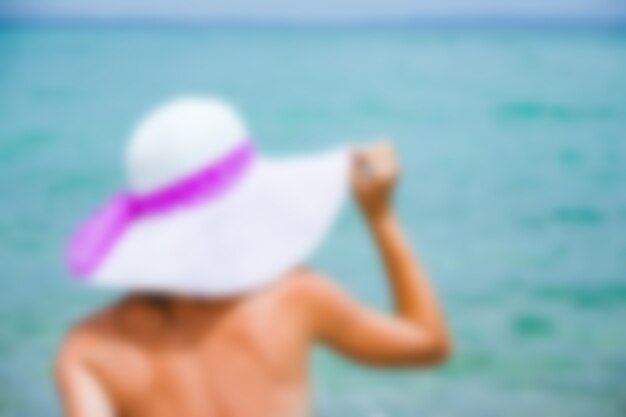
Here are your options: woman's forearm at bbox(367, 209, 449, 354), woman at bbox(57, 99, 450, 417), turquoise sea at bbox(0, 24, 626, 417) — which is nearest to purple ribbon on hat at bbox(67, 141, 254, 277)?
woman at bbox(57, 99, 450, 417)

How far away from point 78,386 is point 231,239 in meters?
0.15

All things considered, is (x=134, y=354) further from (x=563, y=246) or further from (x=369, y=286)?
(x=563, y=246)

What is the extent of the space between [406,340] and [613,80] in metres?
1.48

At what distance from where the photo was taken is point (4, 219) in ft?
6.17

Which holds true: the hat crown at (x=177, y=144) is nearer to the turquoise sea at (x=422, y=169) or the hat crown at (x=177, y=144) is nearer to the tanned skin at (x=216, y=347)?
the tanned skin at (x=216, y=347)

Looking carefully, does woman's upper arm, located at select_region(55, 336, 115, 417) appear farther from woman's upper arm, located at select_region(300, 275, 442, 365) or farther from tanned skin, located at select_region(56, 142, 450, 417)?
woman's upper arm, located at select_region(300, 275, 442, 365)

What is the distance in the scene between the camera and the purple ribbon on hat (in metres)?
0.86

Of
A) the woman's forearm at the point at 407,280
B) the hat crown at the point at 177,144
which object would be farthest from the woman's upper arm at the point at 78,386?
the woman's forearm at the point at 407,280

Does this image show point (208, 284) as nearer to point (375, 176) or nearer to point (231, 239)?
point (231, 239)

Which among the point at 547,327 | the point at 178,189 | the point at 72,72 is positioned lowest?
the point at 178,189

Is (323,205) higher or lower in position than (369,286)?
lower

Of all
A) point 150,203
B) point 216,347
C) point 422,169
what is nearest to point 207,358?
point 216,347

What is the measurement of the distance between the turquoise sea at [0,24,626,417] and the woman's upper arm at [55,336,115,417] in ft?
2.20

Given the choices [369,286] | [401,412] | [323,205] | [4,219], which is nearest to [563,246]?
[369,286]
